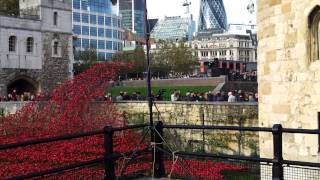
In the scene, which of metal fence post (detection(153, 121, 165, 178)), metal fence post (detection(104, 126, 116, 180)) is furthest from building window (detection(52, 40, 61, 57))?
metal fence post (detection(104, 126, 116, 180))

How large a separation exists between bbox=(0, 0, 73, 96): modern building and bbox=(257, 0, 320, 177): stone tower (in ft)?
135

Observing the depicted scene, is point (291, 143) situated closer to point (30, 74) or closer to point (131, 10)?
point (30, 74)

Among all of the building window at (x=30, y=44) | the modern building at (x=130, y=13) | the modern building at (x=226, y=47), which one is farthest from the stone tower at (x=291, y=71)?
the modern building at (x=130, y=13)

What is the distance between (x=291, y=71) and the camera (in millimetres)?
9562

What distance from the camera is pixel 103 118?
20.9m

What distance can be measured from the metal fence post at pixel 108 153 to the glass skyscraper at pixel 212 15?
176 m

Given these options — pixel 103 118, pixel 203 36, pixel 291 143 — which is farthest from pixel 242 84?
pixel 203 36

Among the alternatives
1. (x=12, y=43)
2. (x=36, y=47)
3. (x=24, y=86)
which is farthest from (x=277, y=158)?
(x=24, y=86)

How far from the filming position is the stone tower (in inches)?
360

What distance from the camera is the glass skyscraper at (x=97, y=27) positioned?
367ft

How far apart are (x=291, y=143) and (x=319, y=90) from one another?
115 cm

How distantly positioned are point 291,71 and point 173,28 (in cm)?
17647

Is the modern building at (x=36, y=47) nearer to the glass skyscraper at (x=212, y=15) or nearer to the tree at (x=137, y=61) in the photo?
the tree at (x=137, y=61)

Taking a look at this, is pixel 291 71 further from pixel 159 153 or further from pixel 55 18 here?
pixel 55 18
